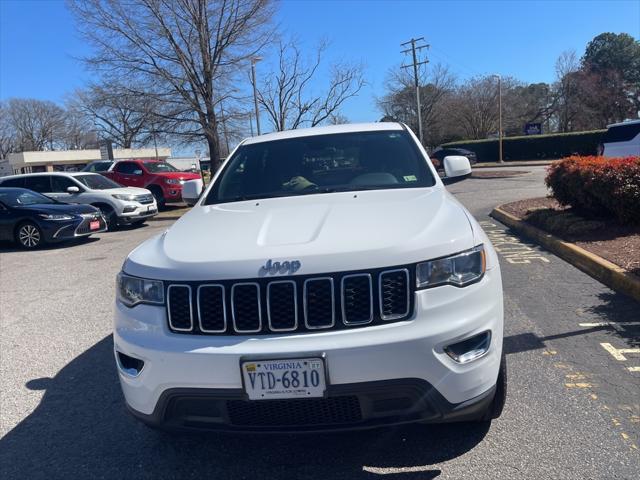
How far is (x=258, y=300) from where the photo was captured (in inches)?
95.3

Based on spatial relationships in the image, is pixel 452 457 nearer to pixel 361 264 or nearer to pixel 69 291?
pixel 361 264

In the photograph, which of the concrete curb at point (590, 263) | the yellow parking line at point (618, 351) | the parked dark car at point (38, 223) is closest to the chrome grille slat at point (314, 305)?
the yellow parking line at point (618, 351)

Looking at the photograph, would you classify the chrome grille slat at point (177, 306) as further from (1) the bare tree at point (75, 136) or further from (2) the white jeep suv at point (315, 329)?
(1) the bare tree at point (75, 136)

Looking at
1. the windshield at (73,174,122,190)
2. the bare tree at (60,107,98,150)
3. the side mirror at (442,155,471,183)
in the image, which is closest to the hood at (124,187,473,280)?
the side mirror at (442,155,471,183)

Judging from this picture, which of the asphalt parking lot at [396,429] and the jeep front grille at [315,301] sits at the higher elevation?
the jeep front grille at [315,301]

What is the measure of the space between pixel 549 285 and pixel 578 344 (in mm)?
1821

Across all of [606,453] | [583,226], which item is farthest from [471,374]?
[583,226]

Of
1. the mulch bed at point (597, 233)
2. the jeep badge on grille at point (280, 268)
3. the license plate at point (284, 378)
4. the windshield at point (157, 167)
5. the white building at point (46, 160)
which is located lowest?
the mulch bed at point (597, 233)

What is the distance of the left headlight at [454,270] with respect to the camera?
2447 mm

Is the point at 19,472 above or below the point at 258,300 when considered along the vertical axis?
below

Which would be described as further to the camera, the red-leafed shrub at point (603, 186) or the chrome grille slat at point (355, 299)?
the red-leafed shrub at point (603, 186)

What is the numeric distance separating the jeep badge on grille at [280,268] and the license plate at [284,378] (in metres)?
0.39

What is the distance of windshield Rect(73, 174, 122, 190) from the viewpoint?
1473 centimetres

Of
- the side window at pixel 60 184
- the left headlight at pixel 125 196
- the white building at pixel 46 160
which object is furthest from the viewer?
the white building at pixel 46 160
